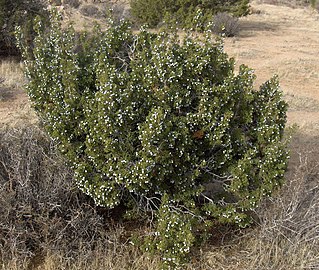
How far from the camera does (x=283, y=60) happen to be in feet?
42.7

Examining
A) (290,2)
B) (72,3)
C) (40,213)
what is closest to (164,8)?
(72,3)

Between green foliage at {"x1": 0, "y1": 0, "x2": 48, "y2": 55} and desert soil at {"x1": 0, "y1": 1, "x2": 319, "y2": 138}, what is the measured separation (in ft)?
10.5

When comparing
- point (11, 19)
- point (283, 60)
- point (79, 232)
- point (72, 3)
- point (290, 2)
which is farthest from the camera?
point (290, 2)

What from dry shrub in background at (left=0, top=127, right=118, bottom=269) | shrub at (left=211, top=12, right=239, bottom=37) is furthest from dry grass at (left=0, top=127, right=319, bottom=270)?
shrub at (left=211, top=12, right=239, bottom=37)

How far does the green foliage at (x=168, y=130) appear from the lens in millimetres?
3314

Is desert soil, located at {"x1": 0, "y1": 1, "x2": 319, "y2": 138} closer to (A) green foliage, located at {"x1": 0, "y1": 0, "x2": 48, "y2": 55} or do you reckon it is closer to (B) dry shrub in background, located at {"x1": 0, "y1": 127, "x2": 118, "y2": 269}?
(B) dry shrub in background, located at {"x1": 0, "y1": 127, "x2": 118, "y2": 269}

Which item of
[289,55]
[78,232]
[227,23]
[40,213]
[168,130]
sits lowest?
[289,55]

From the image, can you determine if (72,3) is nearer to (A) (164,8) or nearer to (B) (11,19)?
(A) (164,8)

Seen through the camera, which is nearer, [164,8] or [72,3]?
[164,8]

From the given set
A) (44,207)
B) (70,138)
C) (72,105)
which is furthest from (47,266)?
(72,105)

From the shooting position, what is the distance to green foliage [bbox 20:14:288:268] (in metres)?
3.31

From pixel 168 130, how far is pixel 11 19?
922 centimetres

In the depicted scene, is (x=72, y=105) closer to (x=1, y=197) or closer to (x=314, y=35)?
(x=1, y=197)

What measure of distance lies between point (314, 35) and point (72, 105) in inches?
716
